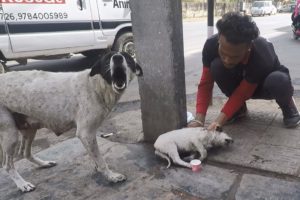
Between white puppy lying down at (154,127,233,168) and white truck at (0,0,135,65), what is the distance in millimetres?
4644

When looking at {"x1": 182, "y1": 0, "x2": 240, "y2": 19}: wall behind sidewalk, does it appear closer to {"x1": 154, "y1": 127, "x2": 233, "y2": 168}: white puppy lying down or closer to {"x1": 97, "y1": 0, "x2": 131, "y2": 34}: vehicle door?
{"x1": 97, "y1": 0, "x2": 131, "y2": 34}: vehicle door

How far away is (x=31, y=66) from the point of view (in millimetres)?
9727

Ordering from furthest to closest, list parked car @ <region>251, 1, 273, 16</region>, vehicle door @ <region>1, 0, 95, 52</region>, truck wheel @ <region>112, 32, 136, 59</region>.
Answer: parked car @ <region>251, 1, 273, 16</region>
truck wheel @ <region>112, 32, 136, 59</region>
vehicle door @ <region>1, 0, 95, 52</region>

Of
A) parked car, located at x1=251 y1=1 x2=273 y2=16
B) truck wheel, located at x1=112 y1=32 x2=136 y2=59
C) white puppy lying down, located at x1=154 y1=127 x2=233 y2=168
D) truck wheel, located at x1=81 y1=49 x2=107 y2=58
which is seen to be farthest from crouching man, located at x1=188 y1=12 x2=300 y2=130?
parked car, located at x1=251 y1=1 x2=273 y2=16

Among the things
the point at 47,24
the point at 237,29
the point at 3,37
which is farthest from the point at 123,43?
the point at 237,29

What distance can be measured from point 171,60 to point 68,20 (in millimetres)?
4742

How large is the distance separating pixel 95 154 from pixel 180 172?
29.2 inches

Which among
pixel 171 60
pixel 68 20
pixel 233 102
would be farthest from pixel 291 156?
pixel 68 20

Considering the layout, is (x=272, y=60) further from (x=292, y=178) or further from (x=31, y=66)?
(x=31, y=66)

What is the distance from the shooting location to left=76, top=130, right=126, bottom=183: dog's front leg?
3.14 meters

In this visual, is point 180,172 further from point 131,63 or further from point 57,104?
point 57,104

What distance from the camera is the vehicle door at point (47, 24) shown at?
693cm

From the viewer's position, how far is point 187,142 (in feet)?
11.1

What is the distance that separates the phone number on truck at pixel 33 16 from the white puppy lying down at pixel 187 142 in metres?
4.62
